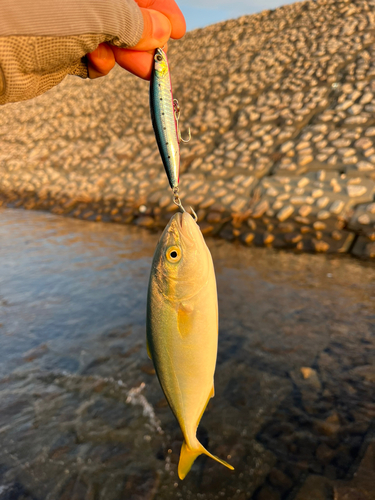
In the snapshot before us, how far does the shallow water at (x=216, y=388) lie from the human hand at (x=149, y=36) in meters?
2.67

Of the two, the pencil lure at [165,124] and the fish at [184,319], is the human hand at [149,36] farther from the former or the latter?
the fish at [184,319]

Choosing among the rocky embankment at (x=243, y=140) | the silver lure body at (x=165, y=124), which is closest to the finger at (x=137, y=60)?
the silver lure body at (x=165, y=124)

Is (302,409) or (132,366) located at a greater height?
(302,409)

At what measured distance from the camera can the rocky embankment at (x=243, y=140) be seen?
23.3ft

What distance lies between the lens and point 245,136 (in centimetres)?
890

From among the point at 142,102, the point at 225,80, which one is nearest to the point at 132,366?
the point at 225,80

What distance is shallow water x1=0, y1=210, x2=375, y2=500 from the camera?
9.64 ft

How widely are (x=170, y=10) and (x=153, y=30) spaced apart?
25 centimetres

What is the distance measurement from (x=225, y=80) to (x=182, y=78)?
5.20 ft

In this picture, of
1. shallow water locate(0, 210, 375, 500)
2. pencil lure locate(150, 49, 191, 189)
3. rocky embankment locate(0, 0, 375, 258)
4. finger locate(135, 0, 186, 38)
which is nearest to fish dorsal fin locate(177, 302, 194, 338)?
pencil lure locate(150, 49, 191, 189)

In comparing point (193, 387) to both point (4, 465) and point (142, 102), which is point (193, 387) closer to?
point (4, 465)

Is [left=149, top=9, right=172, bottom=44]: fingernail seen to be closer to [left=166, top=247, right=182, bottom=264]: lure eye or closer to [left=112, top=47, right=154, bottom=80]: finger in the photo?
[left=112, top=47, right=154, bottom=80]: finger

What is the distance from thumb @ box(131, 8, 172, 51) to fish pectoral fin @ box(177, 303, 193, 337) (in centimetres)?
163

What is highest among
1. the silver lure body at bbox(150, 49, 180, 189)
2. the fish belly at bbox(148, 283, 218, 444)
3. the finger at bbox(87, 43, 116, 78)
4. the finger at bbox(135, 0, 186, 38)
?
the finger at bbox(135, 0, 186, 38)
